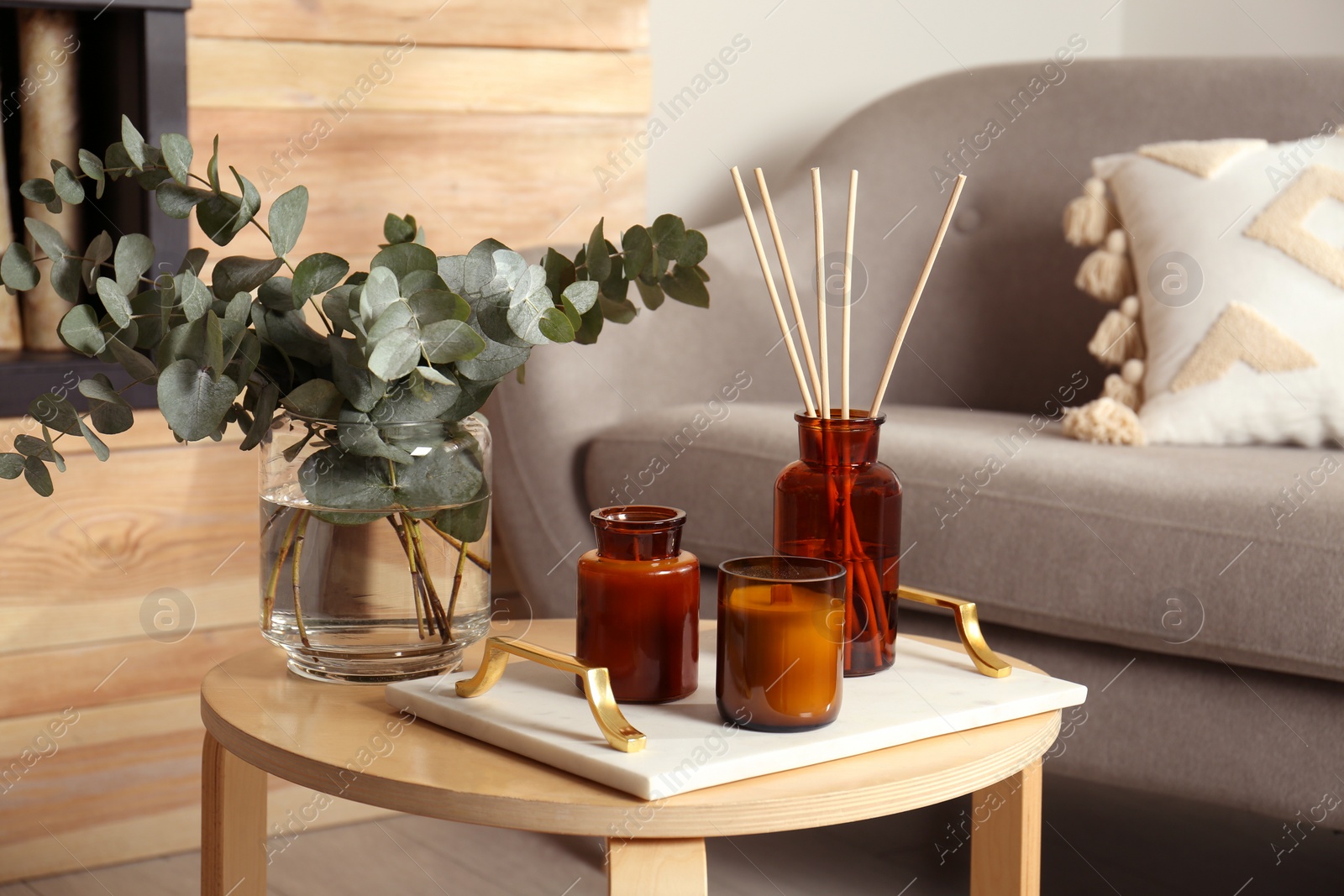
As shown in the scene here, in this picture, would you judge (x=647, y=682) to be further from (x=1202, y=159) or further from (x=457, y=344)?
(x=1202, y=159)

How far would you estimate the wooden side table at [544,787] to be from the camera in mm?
624

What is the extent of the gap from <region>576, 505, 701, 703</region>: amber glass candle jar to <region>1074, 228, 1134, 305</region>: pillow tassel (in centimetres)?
101

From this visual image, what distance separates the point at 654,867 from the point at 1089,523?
71cm

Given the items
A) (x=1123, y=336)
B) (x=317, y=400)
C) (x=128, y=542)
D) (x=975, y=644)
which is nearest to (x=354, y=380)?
(x=317, y=400)

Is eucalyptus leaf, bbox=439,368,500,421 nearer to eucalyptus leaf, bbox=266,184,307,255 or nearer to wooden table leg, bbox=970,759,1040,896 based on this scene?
eucalyptus leaf, bbox=266,184,307,255

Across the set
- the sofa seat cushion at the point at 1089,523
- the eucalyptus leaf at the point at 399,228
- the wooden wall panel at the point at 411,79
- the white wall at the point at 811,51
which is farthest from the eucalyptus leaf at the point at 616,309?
the white wall at the point at 811,51

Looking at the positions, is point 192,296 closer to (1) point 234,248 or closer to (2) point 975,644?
(2) point 975,644

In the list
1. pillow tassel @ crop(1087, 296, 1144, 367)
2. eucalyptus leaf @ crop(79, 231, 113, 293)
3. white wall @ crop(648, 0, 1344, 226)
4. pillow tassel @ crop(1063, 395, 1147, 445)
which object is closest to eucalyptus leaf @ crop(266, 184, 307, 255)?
eucalyptus leaf @ crop(79, 231, 113, 293)

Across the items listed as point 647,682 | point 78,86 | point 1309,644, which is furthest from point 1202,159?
point 78,86

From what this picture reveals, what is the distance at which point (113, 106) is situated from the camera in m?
1.48

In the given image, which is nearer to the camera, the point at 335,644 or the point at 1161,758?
the point at 335,644

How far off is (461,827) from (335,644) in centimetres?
80

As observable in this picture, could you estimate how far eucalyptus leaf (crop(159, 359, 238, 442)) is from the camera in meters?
0.72

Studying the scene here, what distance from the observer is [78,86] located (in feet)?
4.90
